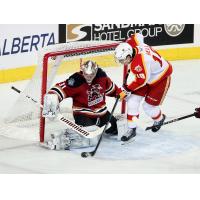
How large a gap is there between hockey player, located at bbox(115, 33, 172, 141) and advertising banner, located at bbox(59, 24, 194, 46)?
2.39 meters

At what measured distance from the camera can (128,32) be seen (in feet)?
28.0

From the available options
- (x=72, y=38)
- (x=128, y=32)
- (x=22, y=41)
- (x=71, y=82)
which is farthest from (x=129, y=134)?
(x=128, y=32)

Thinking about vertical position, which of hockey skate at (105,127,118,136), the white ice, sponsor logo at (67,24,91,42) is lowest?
the white ice

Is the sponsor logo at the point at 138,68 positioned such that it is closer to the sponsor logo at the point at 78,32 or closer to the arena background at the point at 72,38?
the arena background at the point at 72,38

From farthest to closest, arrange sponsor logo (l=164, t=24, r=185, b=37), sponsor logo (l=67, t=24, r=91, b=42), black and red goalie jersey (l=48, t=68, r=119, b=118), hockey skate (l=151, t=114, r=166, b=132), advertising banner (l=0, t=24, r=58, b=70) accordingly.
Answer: sponsor logo (l=164, t=24, r=185, b=37)
sponsor logo (l=67, t=24, r=91, b=42)
advertising banner (l=0, t=24, r=58, b=70)
hockey skate (l=151, t=114, r=166, b=132)
black and red goalie jersey (l=48, t=68, r=119, b=118)

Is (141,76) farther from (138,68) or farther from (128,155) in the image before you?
(128,155)

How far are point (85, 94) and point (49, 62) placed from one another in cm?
38

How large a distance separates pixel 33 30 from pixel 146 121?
1.77 meters

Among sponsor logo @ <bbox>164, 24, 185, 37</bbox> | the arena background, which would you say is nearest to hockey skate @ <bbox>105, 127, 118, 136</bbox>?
the arena background

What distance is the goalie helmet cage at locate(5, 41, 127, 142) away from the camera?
19.0 feet

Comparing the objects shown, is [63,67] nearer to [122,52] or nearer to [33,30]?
[33,30]

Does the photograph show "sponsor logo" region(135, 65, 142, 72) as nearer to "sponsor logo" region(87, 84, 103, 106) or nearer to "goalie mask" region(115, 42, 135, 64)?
"goalie mask" region(115, 42, 135, 64)

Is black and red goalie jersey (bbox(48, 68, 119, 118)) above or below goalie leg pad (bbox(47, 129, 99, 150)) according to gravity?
above

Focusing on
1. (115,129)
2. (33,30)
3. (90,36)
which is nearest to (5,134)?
(115,129)
